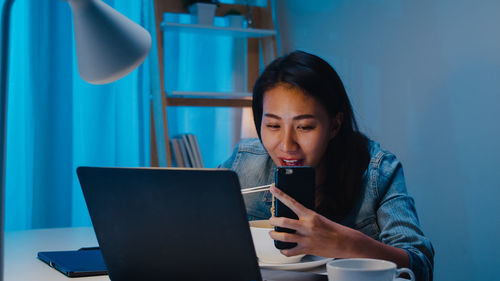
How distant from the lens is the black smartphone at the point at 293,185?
2.66 feet

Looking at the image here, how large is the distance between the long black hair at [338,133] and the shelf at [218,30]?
129cm

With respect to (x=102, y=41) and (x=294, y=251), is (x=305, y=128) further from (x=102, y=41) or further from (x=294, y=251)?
(x=102, y=41)

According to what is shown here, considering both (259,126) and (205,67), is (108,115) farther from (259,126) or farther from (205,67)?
(259,126)

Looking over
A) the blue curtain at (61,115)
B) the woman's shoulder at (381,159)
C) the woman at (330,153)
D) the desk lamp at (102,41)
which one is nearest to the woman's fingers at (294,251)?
the woman at (330,153)

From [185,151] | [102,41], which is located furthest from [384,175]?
[185,151]

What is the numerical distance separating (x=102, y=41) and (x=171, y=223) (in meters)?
0.24

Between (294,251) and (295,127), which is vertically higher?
(295,127)

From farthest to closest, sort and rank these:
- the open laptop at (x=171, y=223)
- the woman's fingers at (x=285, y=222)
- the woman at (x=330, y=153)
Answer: the woman at (x=330, y=153)
the woman's fingers at (x=285, y=222)
the open laptop at (x=171, y=223)

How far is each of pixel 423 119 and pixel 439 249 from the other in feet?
1.64

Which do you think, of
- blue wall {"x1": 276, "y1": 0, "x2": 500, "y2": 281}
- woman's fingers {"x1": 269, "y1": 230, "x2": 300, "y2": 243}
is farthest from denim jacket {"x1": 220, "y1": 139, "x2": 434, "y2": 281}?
blue wall {"x1": 276, "y1": 0, "x2": 500, "y2": 281}

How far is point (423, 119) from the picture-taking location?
2.03 meters

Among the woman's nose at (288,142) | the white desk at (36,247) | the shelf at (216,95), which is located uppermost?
the shelf at (216,95)

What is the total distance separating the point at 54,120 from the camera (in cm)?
252

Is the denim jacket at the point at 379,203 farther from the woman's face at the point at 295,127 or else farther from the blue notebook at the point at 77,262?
the blue notebook at the point at 77,262
